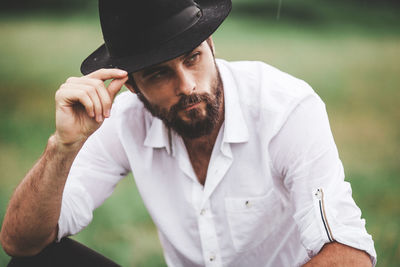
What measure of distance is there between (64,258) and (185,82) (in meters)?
1.18

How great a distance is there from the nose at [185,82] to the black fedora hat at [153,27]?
0.45 feet

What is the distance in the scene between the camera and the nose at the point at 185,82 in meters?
A: 2.14

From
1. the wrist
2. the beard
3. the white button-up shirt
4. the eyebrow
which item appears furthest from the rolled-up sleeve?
the wrist

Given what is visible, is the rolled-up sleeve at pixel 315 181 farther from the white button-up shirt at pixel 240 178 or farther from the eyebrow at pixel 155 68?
the eyebrow at pixel 155 68

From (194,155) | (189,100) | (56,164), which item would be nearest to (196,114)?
(189,100)

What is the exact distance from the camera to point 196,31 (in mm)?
2115

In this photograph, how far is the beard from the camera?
2.21 metres

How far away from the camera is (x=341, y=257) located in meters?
1.94

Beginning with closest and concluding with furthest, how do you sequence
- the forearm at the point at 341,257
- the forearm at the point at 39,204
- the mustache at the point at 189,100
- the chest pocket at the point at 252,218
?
the forearm at the point at 341,257 < the mustache at the point at 189,100 < the forearm at the point at 39,204 < the chest pocket at the point at 252,218

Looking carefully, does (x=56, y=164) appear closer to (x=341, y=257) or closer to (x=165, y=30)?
(x=165, y=30)

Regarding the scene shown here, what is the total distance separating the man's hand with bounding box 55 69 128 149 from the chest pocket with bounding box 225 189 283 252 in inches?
31.5

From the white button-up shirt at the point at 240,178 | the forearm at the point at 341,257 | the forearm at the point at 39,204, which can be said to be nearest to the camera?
the forearm at the point at 341,257

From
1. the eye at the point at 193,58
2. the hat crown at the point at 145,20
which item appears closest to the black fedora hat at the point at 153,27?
the hat crown at the point at 145,20

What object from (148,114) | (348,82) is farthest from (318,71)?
(148,114)
